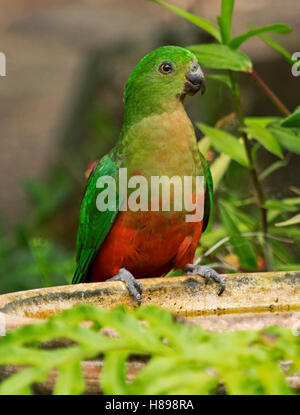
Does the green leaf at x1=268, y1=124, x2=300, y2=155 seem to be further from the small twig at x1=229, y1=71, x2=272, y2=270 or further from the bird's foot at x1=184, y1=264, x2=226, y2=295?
the bird's foot at x1=184, y1=264, x2=226, y2=295

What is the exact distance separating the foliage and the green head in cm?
128

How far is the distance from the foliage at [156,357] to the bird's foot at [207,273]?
654mm

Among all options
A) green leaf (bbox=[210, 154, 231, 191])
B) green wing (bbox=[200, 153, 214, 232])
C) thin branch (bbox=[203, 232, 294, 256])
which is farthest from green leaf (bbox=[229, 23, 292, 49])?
thin branch (bbox=[203, 232, 294, 256])

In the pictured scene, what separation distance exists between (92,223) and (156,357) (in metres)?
1.28

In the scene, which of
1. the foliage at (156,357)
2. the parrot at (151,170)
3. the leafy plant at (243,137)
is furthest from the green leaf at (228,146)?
the foliage at (156,357)

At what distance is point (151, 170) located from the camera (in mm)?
2090

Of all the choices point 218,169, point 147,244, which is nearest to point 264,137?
point 218,169

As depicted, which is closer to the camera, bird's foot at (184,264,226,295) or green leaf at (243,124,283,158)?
bird's foot at (184,264,226,295)

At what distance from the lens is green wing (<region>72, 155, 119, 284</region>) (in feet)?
7.12

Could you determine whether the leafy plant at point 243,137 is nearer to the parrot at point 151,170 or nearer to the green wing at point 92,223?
the parrot at point 151,170

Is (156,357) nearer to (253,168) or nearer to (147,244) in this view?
(147,244)

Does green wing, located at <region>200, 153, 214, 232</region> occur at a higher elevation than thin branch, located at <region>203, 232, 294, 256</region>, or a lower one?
higher

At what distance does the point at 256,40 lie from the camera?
6.26 meters

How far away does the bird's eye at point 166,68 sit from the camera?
219 cm
